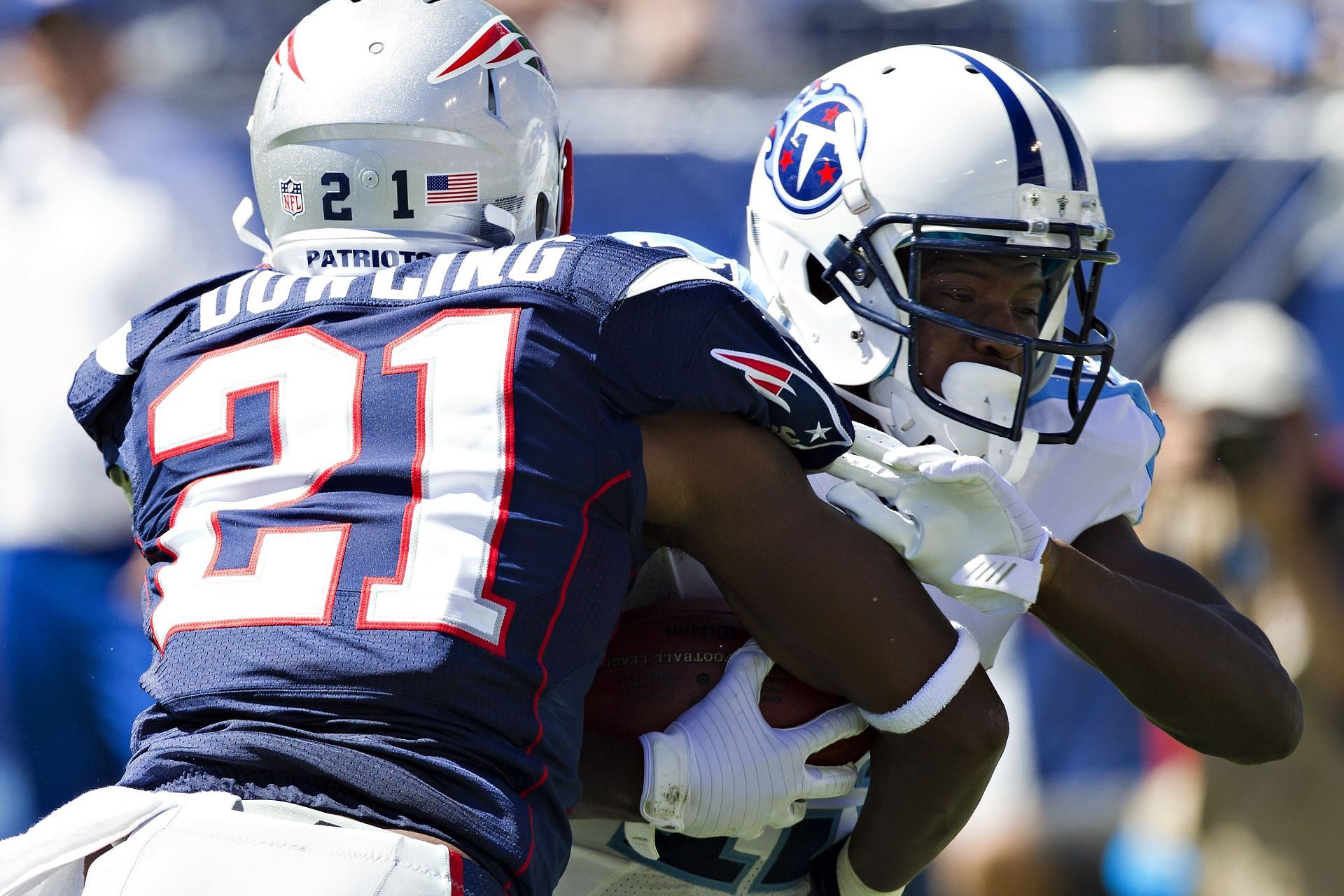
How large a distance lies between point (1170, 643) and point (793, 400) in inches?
31.1

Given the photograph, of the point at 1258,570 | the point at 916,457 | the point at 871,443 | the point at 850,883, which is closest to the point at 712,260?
the point at 871,443

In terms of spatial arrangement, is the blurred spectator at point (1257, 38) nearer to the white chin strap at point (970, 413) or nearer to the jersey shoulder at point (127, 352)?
the white chin strap at point (970, 413)

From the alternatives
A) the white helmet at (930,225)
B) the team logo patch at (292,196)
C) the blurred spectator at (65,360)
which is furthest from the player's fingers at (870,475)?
the blurred spectator at (65,360)

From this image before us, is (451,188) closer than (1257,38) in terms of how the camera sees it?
Yes

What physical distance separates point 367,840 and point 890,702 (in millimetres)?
758

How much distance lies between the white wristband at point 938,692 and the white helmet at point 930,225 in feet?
1.68

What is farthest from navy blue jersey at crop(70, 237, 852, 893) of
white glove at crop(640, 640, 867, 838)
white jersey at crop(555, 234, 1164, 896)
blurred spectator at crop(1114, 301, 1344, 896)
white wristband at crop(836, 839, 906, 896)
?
blurred spectator at crop(1114, 301, 1344, 896)

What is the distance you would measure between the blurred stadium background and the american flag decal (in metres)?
2.22

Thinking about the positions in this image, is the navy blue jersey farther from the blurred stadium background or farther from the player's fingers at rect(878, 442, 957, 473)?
the blurred stadium background

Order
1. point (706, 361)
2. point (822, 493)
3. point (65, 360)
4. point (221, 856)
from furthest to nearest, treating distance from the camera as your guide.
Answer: point (65, 360) < point (822, 493) < point (706, 361) < point (221, 856)

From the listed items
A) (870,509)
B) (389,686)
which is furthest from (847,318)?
(389,686)

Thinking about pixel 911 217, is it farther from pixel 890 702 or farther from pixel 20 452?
pixel 20 452

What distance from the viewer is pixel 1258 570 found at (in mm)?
3574

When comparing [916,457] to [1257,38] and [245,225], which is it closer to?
[245,225]
